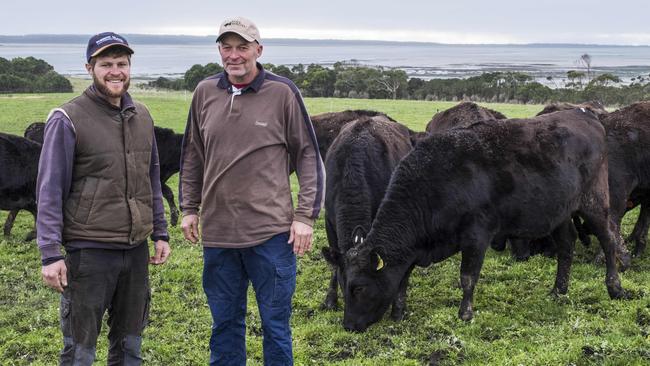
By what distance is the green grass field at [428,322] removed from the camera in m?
6.23

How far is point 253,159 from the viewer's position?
14.9 ft

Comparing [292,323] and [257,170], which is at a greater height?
[257,170]

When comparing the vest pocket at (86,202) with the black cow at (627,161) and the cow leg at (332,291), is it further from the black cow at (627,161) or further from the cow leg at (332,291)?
the black cow at (627,161)

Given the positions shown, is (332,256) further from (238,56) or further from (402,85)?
(402,85)

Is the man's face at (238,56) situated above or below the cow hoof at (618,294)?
above

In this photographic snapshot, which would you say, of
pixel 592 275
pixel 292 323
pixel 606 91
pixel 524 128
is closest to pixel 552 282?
pixel 592 275

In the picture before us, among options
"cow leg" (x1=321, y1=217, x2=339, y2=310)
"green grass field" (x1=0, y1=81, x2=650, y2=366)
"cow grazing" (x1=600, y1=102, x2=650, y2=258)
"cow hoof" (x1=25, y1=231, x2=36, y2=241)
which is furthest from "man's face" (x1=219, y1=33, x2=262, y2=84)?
"cow hoof" (x1=25, y1=231, x2=36, y2=241)

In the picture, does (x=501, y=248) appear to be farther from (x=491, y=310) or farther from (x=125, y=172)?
(x=125, y=172)

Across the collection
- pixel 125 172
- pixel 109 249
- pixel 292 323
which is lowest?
pixel 292 323

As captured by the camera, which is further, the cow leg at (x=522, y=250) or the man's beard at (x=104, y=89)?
the cow leg at (x=522, y=250)

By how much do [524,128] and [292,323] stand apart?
12.1 ft

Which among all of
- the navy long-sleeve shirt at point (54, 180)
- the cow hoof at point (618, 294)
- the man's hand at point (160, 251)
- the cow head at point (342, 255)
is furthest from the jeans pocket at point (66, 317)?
the cow hoof at point (618, 294)

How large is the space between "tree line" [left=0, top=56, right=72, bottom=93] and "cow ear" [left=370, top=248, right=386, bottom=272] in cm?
6133

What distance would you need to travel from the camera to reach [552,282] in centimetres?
855
